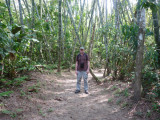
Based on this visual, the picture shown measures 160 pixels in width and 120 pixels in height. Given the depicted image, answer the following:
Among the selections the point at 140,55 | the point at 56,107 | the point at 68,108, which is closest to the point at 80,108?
the point at 68,108

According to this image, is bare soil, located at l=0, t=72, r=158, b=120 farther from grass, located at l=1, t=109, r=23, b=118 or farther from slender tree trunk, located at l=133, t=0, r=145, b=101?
slender tree trunk, located at l=133, t=0, r=145, b=101

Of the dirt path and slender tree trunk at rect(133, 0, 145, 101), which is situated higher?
slender tree trunk at rect(133, 0, 145, 101)

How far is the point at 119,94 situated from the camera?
12.7ft

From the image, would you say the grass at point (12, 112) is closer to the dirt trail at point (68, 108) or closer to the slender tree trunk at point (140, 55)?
the dirt trail at point (68, 108)

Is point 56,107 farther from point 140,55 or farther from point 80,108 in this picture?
point 140,55

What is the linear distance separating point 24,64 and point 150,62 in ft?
12.6

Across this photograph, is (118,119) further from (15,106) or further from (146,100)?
(15,106)

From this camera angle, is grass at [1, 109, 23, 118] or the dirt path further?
the dirt path

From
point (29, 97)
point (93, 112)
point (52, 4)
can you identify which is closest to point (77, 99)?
point (93, 112)

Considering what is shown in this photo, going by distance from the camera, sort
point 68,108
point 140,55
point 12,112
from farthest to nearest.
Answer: point 68,108
point 140,55
point 12,112

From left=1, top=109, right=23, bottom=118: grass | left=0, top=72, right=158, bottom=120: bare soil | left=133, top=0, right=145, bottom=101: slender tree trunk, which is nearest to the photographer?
left=1, top=109, right=23, bottom=118: grass

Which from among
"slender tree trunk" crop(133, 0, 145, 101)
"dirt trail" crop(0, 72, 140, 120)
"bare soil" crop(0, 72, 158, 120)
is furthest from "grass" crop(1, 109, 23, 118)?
"slender tree trunk" crop(133, 0, 145, 101)

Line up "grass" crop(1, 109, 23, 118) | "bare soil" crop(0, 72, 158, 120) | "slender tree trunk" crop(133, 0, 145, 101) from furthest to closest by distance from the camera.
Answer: "slender tree trunk" crop(133, 0, 145, 101) < "bare soil" crop(0, 72, 158, 120) < "grass" crop(1, 109, 23, 118)

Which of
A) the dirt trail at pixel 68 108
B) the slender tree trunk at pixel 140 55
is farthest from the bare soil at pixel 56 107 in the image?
the slender tree trunk at pixel 140 55
